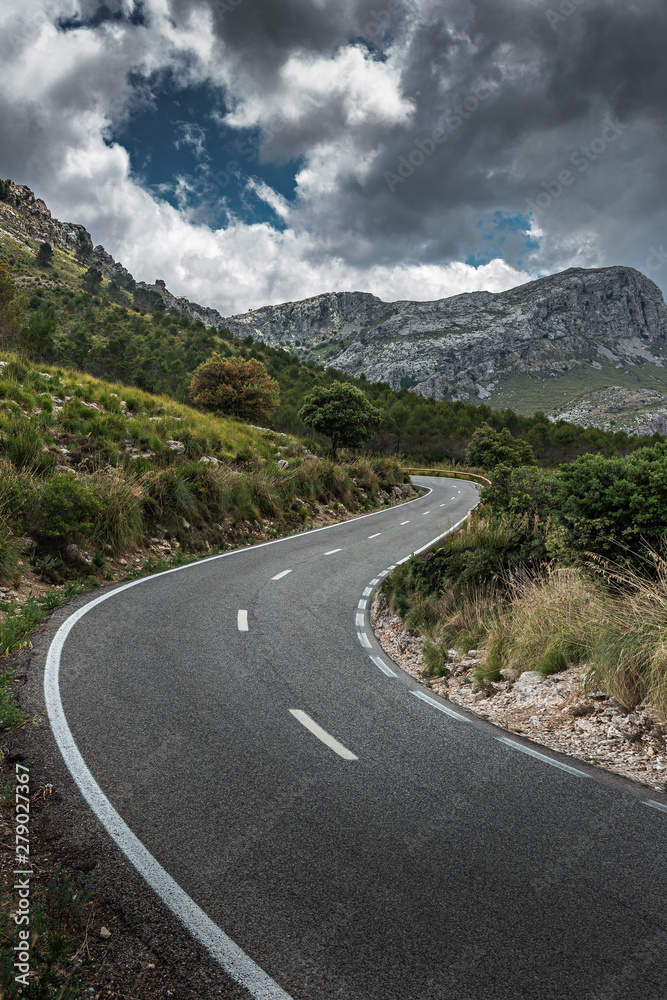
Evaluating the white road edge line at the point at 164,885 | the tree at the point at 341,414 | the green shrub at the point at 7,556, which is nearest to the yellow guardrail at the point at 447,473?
the tree at the point at 341,414

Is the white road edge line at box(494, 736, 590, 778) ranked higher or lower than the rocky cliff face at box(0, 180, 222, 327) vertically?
lower

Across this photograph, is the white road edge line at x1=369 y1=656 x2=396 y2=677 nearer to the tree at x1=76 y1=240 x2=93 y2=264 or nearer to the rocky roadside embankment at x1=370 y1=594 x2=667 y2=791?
the rocky roadside embankment at x1=370 y1=594 x2=667 y2=791

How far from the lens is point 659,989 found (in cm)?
222

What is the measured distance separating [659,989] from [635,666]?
3.46m

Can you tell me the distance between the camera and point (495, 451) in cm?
5216

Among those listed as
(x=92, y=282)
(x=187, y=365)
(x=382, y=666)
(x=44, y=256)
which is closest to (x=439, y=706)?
(x=382, y=666)

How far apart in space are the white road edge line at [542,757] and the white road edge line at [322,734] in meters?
1.59

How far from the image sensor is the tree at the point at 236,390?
115 feet

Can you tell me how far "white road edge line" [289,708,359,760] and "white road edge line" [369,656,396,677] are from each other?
74.7 inches

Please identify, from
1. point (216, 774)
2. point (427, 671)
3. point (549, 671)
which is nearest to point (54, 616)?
point (216, 774)

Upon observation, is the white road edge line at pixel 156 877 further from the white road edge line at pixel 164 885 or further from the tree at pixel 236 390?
the tree at pixel 236 390

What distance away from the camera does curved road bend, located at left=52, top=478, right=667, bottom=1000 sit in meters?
2.34

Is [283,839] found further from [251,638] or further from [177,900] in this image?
[251,638]

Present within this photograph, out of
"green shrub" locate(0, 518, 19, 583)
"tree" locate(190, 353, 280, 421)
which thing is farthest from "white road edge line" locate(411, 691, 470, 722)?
"tree" locate(190, 353, 280, 421)
